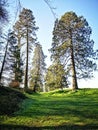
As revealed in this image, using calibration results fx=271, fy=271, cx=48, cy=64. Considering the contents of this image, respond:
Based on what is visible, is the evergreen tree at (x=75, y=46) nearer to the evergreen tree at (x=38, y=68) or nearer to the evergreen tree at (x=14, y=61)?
the evergreen tree at (x=14, y=61)

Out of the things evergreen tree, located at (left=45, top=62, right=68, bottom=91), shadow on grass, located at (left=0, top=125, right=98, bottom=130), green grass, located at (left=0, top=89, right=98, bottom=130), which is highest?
evergreen tree, located at (left=45, top=62, right=68, bottom=91)

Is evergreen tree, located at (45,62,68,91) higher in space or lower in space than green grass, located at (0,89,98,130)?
Answer: higher

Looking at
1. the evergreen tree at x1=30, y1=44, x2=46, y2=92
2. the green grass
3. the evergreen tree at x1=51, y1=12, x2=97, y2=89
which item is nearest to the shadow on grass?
the green grass

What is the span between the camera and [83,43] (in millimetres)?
35844

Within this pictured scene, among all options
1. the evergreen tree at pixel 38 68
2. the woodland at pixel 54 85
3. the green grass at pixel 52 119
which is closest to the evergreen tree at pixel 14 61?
the woodland at pixel 54 85

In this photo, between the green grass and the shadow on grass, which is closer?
the shadow on grass

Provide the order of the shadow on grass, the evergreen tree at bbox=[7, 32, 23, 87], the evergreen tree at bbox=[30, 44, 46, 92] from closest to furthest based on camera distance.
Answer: the shadow on grass < the evergreen tree at bbox=[7, 32, 23, 87] < the evergreen tree at bbox=[30, 44, 46, 92]

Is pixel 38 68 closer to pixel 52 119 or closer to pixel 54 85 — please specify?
pixel 54 85

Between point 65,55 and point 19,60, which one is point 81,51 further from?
point 19,60

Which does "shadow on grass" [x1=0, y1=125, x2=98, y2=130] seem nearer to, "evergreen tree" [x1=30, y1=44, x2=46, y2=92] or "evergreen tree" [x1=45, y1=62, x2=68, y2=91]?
"evergreen tree" [x1=45, y1=62, x2=68, y2=91]

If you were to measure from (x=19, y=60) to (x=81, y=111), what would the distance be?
2976 cm

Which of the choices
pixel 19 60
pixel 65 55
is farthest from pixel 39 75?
pixel 65 55

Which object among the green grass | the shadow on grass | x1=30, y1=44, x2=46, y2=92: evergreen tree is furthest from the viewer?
x1=30, y1=44, x2=46, y2=92: evergreen tree

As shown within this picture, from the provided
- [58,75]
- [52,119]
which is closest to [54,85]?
[58,75]
